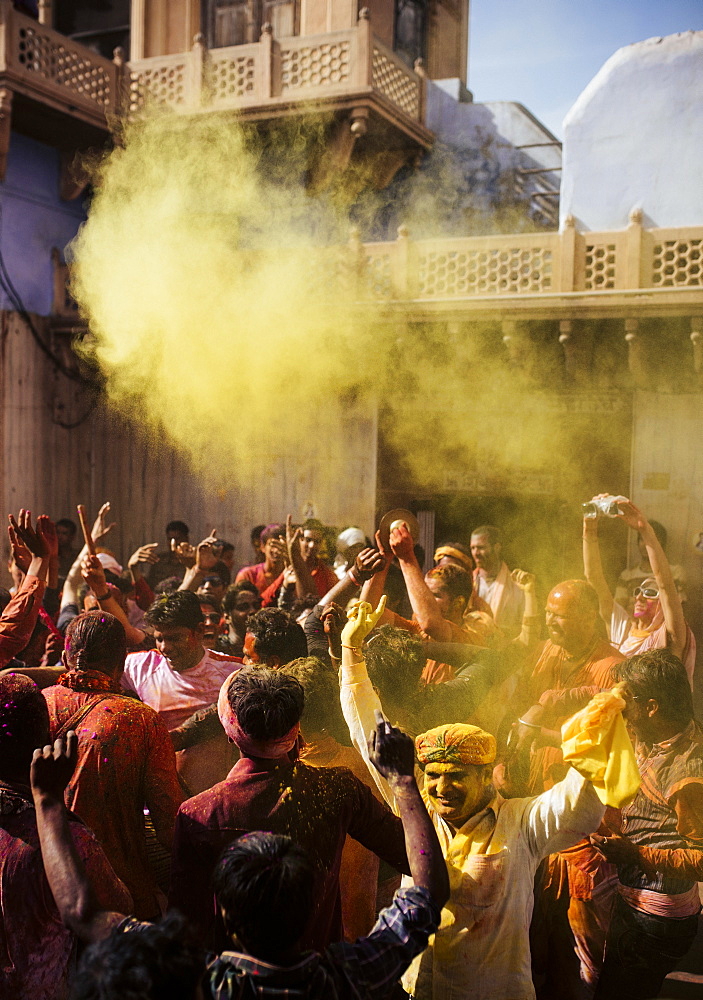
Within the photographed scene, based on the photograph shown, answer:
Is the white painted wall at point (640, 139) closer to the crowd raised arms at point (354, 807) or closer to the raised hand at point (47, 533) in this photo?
the crowd raised arms at point (354, 807)

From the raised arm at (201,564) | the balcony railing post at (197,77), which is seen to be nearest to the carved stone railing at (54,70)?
the balcony railing post at (197,77)

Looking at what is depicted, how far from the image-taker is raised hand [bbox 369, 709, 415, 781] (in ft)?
6.15

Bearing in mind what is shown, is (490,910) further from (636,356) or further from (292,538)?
(636,356)

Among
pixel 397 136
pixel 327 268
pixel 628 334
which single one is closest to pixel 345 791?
pixel 628 334

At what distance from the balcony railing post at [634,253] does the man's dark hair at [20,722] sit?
628 centimetres

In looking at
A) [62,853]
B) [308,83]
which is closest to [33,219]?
[308,83]

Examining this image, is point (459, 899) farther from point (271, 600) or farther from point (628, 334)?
point (628, 334)

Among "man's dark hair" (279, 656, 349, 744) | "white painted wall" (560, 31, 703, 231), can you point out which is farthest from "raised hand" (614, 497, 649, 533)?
"white painted wall" (560, 31, 703, 231)

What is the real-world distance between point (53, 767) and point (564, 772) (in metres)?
1.76

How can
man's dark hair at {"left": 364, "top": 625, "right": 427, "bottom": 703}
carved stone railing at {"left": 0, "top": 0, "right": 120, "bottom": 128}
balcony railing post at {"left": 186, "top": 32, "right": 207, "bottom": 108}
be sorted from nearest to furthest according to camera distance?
man's dark hair at {"left": 364, "top": 625, "right": 427, "bottom": 703}, carved stone railing at {"left": 0, "top": 0, "right": 120, "bottom": 128}, balcony railing post at {"left": 186, "top": 32, "right": 207, "bottom": 108}

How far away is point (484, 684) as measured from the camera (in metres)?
3.10

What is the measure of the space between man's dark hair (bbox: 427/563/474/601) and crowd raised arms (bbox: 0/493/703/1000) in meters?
0.02

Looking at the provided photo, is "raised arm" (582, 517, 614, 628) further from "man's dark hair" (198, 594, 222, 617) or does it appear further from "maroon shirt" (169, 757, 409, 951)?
"maroon shirt" (169, 757, 409, 951)

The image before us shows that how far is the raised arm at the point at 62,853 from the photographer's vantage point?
1701 millimetres
